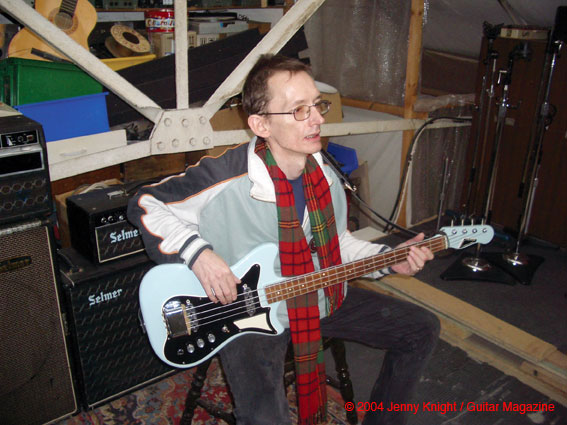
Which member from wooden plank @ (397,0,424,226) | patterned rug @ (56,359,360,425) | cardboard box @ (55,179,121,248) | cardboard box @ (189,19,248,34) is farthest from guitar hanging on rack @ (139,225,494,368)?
cardboard box @ (189,19,248,34)

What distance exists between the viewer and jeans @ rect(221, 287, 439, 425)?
4.94 ft

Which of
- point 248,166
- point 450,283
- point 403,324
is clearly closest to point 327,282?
point 403,324

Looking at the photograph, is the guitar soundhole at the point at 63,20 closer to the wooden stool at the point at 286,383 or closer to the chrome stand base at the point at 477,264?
the wooden stool at the point at 286,383

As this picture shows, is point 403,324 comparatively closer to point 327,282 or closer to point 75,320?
point 327,282

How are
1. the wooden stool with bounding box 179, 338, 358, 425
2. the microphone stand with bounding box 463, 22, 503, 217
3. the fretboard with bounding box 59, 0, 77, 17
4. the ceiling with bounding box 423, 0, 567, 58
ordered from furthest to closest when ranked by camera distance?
the ceiling with bounding box 423, 0, 567, 58, the microphone stand with bounding box 463, 22, 503, 217, the fretboard with bounding box 59, 0, 77, 17, the wooden stool with bounding box 179, 338, 358, 425

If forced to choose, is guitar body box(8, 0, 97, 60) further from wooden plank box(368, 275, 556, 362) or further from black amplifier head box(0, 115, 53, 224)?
wooden plank box(368, 275, 556, 362)

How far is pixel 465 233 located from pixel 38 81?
1803mm

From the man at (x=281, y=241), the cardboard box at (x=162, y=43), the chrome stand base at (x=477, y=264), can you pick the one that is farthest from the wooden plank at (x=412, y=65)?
the man at (x=281, y=241)

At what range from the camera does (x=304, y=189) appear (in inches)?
66.9

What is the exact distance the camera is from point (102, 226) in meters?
1.97

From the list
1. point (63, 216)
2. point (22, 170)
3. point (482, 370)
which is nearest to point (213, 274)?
point (22, 170)

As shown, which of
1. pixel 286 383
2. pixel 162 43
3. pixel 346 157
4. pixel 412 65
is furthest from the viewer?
pixel 346 157

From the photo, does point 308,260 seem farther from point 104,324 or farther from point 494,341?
point 494,341

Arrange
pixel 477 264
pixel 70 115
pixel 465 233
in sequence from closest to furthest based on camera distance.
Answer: pixel 465 233, pixel 70 115, pixel 477 264
